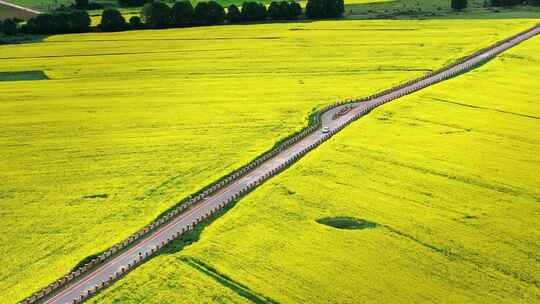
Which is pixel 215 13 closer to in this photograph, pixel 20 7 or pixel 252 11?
pixel 252 11

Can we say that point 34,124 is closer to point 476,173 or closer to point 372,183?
point 372,183

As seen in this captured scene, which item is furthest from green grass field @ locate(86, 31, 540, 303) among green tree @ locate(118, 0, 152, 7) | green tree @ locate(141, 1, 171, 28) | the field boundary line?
green tree @ locate(118, 0, 152, 7)

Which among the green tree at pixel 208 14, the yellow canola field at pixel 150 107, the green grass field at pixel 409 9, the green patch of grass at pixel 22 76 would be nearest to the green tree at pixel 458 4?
the green grass field at pixel 409 9

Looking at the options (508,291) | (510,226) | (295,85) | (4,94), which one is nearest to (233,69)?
(295,85)

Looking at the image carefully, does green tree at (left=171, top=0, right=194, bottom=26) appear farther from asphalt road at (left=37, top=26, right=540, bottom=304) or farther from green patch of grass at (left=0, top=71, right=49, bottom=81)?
asphalt road at (left=37, top=26, right=540, bottom=304)

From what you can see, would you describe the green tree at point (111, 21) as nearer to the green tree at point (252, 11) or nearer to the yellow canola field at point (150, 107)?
the yellow canola field at point (150, 107)

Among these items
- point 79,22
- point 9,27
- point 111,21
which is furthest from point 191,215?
point 79,22
